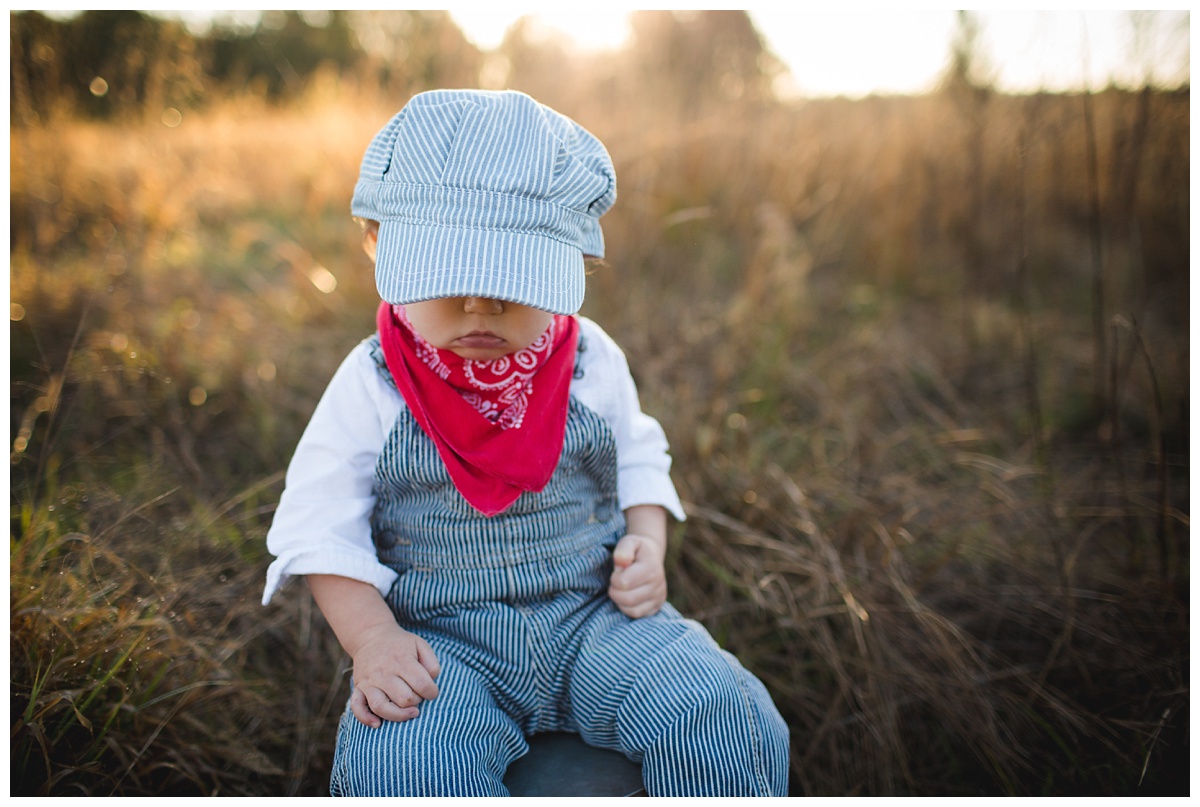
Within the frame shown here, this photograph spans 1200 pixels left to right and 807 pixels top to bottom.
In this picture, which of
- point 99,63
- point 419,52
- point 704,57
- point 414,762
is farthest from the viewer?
point 704,57

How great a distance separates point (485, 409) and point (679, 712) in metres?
0.54

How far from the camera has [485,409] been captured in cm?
120

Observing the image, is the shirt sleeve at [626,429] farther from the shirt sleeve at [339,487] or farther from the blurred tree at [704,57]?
the blurred tree at [704,57]

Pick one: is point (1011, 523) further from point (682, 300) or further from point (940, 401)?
point (682, 300)

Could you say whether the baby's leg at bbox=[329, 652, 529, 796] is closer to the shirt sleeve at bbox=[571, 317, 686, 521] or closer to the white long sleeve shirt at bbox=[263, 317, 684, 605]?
the white long sleeve shirt at bbox=[263, 317, 684, 605]

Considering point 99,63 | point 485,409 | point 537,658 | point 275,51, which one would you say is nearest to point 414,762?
point 537,658

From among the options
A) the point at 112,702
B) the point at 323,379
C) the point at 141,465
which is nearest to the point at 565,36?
the point at 323,379

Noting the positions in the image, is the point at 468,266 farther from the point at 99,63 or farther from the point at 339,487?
the point at 99,63

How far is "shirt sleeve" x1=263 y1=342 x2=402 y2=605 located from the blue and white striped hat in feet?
0.75

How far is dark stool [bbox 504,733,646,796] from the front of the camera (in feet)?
3.66

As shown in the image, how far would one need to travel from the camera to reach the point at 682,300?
9.84 feet

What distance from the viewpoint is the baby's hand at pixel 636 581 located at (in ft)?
4.09

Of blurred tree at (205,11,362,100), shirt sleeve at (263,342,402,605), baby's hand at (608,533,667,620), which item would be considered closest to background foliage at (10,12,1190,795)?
blurred tree at (205,11,362,100)

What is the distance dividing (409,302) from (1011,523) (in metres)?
1.76
